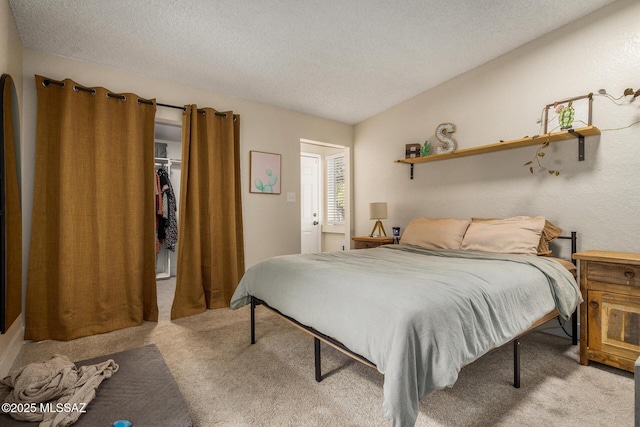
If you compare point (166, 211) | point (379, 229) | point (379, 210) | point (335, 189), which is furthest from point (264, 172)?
point (166, 211)

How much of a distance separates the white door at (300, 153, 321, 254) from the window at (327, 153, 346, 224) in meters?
0.22

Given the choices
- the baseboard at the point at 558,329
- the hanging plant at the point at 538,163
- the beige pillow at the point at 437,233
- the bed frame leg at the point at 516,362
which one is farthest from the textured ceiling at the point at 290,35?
the baseboard at the point at 558,329

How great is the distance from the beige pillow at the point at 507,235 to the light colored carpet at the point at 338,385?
743 millimetres

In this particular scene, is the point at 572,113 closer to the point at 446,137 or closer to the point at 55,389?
the point at 446,137

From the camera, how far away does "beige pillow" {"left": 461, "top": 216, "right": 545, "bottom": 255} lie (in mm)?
2303

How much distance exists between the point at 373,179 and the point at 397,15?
2375 mm

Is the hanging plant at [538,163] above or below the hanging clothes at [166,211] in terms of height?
above

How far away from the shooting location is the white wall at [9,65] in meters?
1.88

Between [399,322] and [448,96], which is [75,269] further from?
[448,96]

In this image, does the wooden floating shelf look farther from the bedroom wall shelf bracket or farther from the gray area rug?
the gray area rug

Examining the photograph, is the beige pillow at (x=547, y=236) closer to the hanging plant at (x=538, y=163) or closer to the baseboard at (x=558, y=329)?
the hanging plant at (x=538, y=163)

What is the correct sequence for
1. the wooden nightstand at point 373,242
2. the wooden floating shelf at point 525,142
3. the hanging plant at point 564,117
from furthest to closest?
1. the wooden nightstand at point 373,242
2. the wooden floating shelf at point 525,142
3. the hanging plant at point 564,117

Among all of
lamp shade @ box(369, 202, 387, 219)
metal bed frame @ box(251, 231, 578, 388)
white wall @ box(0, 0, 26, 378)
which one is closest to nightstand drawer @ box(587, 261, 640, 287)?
metal bed frame @ box(251, 231, 578, 388)

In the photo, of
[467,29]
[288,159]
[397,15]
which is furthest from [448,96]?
[288,159]
